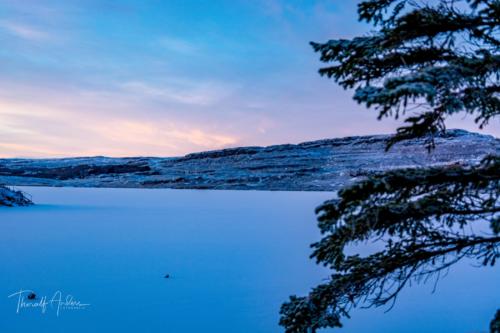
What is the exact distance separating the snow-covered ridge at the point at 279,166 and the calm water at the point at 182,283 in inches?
1294

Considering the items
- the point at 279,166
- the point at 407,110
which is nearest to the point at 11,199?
the point at 407,110

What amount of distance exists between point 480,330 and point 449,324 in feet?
1.43

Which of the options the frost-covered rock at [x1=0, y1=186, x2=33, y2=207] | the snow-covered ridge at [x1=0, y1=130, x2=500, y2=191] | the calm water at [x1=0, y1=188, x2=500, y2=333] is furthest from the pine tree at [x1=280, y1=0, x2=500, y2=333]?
the snow-covered ridge at [x1=0, y1=130, x2=500, y2=191]

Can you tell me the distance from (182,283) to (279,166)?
59.6 m

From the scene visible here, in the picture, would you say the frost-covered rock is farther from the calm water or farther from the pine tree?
the pine tree

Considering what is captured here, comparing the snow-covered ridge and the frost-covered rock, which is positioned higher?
the snow-covered ridge

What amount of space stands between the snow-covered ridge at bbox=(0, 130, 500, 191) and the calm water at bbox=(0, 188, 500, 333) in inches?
1294

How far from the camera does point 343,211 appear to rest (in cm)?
360

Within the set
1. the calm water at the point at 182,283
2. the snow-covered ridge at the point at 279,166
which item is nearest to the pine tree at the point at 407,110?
the calm water at the point at 182,283

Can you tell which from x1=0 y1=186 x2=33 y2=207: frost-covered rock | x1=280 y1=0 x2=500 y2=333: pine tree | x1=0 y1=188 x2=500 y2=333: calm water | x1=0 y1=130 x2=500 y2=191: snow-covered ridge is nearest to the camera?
x1=280 y1=0 x2=500 y2=333: pine tree

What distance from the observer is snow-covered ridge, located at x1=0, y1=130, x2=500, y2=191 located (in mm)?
54031

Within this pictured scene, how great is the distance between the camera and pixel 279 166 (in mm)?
67812

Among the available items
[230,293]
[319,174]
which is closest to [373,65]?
[230,293]

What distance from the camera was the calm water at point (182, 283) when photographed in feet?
21.7
